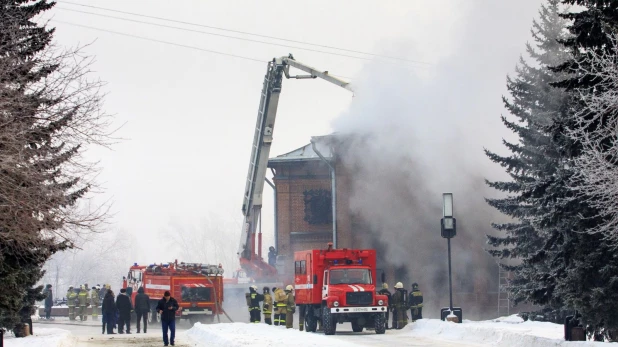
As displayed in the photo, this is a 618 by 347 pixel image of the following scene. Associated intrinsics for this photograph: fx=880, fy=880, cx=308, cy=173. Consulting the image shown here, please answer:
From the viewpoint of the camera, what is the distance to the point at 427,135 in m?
41.2

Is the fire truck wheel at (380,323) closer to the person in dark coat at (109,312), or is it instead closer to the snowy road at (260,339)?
the snowy road at (260,339)

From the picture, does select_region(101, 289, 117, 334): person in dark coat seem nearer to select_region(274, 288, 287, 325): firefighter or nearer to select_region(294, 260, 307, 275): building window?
select_region(274, 288, 287, 325): firefighter

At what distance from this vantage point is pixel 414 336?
23422mm

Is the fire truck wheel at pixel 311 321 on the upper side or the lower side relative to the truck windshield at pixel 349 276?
lower

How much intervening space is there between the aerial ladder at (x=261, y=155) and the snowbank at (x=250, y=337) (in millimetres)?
13634

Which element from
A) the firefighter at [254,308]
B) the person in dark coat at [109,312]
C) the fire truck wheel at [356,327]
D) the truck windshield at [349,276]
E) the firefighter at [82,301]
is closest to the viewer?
the fire truck wheel at [356,327]

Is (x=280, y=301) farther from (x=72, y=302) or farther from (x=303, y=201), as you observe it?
(x=303, y=201)

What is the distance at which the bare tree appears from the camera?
13946mm

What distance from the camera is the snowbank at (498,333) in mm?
18234

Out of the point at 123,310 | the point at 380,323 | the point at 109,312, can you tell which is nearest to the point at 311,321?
the point at 380,323

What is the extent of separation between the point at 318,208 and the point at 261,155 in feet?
30.2

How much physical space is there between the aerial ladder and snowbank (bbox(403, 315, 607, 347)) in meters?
13.7

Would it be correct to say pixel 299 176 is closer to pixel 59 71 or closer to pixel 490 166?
pixel 490 166

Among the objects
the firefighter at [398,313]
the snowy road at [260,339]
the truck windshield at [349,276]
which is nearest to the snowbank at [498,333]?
the snowy road at [260,339]
